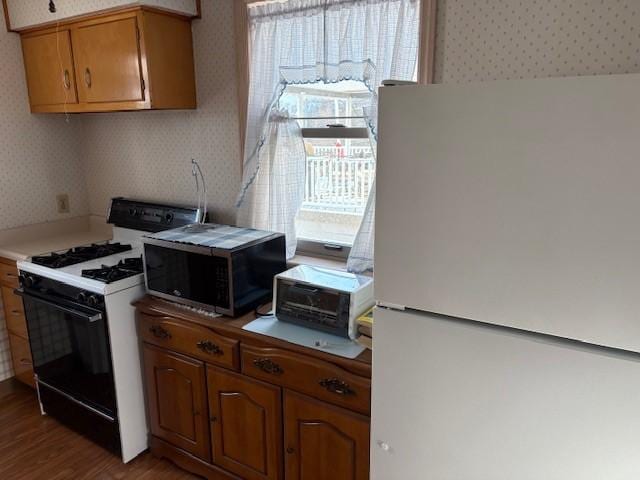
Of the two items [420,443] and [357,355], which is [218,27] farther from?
[420,443]

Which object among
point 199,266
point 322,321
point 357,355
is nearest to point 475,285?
point 357,355

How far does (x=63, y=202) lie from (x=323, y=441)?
236 centimetres

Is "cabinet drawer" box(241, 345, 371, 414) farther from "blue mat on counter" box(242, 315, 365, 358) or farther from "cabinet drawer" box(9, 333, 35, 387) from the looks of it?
"cabinet drawer" box(9, 333, 35, 387)

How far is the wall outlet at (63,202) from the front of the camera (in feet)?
10.1

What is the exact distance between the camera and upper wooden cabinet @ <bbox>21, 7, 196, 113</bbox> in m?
2.23

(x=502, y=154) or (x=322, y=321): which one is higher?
(x=502, y=154)

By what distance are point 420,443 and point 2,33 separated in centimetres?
300

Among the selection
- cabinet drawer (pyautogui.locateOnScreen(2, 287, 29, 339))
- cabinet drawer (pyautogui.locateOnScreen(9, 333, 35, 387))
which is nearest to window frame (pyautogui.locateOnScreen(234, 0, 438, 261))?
cabinet drawer (pyautogui.locateOnScreen(2, 287, 29, 339))

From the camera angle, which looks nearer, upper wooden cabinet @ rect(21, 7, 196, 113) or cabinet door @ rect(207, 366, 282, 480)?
cabinet door @ rect(207, 366, 282, 480)

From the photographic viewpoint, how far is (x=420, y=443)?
1210 millimetres

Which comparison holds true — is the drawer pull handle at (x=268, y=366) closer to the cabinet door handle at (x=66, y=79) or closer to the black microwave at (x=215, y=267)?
the black microwave at (x=215, y=267)

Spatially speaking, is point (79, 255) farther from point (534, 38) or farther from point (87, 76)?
point (534, 38)

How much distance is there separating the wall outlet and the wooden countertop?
4.26ft

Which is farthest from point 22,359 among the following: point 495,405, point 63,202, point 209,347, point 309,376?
point 495,405
